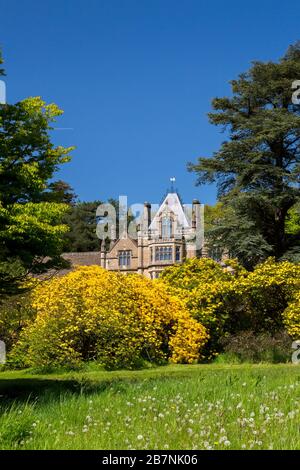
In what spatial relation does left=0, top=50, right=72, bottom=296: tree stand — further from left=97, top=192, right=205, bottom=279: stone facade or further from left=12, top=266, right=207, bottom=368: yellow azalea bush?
left=97, top=192, right=205, bottom=279: stone facade

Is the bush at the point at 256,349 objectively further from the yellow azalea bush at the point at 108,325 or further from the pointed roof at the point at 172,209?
the pointed roof at the point at 172,209

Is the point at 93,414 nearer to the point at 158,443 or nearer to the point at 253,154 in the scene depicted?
the point at 158,443

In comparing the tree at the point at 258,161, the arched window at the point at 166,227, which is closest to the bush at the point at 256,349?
the tree at the point at 258,161

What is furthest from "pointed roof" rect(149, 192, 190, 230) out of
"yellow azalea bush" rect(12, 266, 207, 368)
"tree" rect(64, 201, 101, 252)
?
"yellow azalea bush" rect(12, 266, 207, 368)

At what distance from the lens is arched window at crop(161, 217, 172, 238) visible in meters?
53.8

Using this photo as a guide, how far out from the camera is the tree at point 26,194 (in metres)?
9.42

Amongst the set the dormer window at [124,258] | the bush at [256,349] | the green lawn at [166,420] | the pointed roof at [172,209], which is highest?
the pointed roof at [172,209]

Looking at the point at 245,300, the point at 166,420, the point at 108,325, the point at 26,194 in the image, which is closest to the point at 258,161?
the point at 245,300

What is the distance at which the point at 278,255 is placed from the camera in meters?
22.7

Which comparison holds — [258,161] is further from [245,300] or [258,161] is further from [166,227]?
[166,227]

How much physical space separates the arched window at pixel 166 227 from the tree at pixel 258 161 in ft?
96.4

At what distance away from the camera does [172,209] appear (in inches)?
2169
